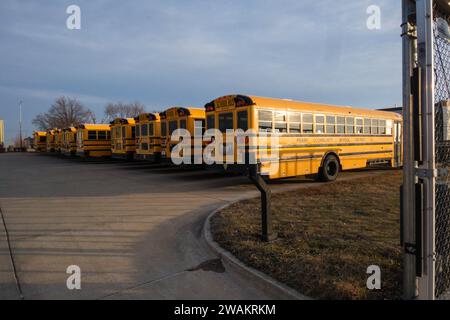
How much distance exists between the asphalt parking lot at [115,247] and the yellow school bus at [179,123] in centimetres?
410

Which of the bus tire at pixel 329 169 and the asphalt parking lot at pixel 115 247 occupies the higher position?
the bus tire at pixel 329 169

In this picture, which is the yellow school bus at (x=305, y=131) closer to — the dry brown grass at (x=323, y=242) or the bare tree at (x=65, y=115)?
the dry brown grass at (x=323, y=242)

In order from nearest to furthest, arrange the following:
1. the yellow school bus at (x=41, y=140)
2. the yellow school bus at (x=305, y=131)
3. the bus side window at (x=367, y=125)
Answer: the yellow school bus at (x=305, y=131), the bus side window at (x=367, y=125), the yellow school bus at (x=41, y=140)

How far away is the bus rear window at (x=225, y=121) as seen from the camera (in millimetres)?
9328

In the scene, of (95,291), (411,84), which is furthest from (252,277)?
(411,84)

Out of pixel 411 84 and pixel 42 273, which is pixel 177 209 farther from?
pixel 411 84

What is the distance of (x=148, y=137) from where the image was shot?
1500cm

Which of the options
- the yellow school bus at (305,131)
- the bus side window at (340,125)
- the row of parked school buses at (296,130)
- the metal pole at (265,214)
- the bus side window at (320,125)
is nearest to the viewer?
the metal pole at (265,214)

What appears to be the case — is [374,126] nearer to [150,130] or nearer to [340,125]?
[340,125]

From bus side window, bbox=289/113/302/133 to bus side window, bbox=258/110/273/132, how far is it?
2.84ft

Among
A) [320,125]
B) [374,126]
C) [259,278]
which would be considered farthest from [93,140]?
[259,278]

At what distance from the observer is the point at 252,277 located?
11.4 feet

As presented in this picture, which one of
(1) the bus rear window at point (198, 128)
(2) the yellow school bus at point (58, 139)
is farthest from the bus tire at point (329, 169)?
(2) the yellow school bus at point (58, 139)

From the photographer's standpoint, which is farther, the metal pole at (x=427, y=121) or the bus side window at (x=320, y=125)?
the bus side window at (x=320, y=125)
